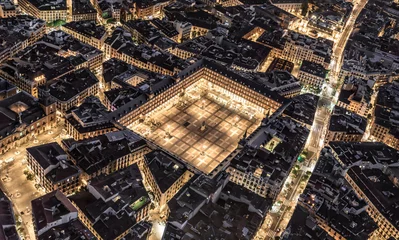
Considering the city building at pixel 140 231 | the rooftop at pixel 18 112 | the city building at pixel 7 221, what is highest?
the rooftop at pixel 18 112

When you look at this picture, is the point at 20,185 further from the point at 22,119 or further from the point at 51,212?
the point at 22,119

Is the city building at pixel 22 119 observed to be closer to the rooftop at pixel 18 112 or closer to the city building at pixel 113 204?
the rooftop at pixel 18 112

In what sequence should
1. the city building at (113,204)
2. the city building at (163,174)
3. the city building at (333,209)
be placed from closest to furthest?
the city building at (113,204)
the city building at (333,209)
the city building at (163,174)

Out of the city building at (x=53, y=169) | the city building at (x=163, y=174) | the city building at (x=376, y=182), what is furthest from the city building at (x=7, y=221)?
the city building at (x=376, y=182)

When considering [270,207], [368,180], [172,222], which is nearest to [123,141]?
[172,222]

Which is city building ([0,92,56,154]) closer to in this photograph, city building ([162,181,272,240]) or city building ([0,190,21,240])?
city building ([0,190,21,240])

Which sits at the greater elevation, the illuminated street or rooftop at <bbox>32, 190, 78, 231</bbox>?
rooftop at <bbox>32, 190, 78, 231</bbox>

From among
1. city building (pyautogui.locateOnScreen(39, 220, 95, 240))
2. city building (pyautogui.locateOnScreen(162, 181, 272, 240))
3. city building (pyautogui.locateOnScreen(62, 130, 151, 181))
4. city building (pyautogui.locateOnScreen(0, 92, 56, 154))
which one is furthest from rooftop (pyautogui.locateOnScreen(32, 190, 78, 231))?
city building (pyautogui.locateOnScreen(0, 92, 56, 154))
